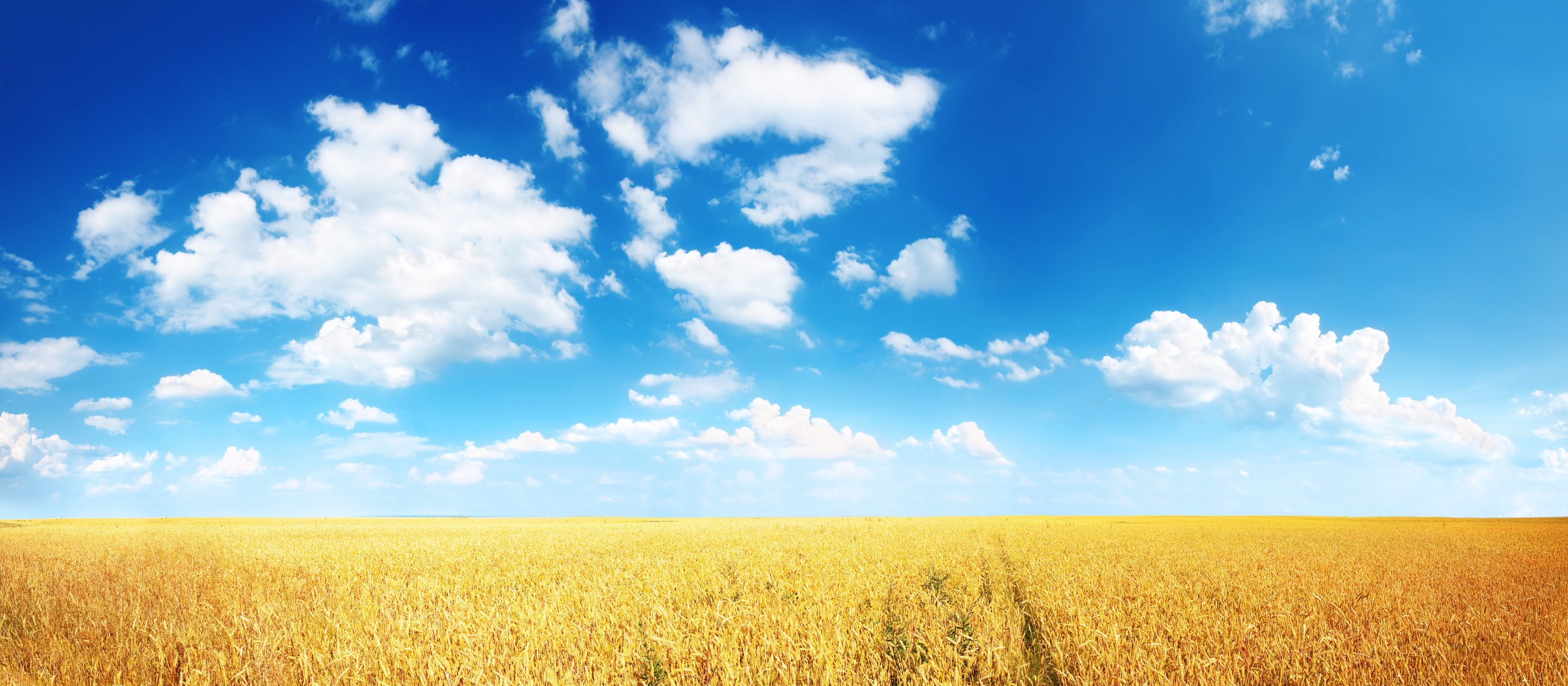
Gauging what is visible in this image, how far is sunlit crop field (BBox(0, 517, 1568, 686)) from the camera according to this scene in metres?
6.36

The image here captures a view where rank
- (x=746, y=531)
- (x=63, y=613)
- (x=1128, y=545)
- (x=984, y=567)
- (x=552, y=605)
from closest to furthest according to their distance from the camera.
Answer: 1. (x=552, y=605)
2. (x=63, y=613)
3. (x=984, y=567)
4. (x=1128, y=545)
5. (x=746, y=531)

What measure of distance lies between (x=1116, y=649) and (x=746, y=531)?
2180cm

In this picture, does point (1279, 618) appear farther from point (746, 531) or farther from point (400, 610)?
point (746, 531)

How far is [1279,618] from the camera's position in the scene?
826 cm

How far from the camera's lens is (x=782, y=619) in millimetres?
7750

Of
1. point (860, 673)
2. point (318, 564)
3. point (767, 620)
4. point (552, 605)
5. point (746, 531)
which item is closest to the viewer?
point (860, 673)

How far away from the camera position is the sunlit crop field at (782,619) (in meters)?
6.36

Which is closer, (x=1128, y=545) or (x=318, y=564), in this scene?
(x=318, y=564)

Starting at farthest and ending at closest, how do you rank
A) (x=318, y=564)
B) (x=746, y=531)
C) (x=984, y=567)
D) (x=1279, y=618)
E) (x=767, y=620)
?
(x=746, y=531) → (x=318, y=564) → (x=984, y=567) → (x=1279, y=618) → (x=767, y=620)

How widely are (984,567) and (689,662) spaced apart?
9.07 metres

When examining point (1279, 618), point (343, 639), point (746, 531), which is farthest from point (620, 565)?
point (746, 531)

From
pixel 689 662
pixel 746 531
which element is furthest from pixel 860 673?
pixel 746 531

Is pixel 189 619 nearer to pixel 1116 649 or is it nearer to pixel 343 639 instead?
pixel 343 639

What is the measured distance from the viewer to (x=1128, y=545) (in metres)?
20.1
